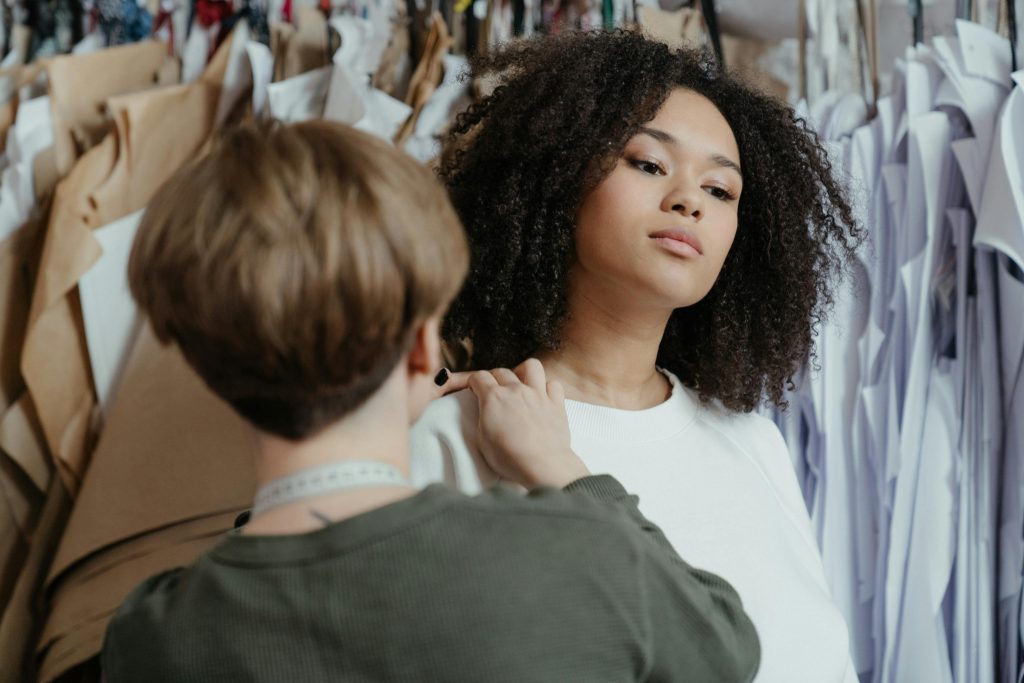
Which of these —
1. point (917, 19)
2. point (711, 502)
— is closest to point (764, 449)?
point (711, 502)

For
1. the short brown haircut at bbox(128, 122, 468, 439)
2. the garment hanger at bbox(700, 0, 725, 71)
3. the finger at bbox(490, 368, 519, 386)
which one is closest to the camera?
the short brown haircut at bbox(128, 122, 468, 439)

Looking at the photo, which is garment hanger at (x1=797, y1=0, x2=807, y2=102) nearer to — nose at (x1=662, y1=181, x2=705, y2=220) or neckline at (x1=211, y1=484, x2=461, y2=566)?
nose at (x1=662, y1=181, x2=705, y2=220)

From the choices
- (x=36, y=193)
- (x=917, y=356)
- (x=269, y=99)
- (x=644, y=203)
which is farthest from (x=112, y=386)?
(x=917, y=356)

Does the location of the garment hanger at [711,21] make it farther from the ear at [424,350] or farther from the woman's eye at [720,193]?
the ear at [424,350]

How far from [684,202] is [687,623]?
481 mm

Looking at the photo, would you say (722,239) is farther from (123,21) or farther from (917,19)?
(123,21)

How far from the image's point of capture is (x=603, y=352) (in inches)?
44.9

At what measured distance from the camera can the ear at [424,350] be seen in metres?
0.71

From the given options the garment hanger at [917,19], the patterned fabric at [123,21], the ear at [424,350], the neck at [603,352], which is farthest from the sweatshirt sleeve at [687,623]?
the patterned fabric at [123,21]

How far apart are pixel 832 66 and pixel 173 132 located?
89cm

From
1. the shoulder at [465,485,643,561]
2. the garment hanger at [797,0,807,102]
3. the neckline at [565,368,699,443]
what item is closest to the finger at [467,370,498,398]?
the neckline at [565,368,699,443]

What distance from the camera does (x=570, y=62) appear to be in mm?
1158

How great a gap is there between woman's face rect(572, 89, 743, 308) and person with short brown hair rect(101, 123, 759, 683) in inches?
15.3

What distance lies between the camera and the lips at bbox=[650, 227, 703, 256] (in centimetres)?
105
